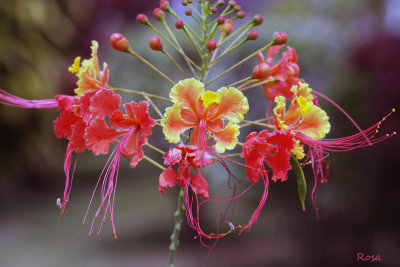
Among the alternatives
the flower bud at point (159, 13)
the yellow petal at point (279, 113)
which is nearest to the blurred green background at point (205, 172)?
the flower bud at point (159, 13)

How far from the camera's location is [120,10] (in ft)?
17.8

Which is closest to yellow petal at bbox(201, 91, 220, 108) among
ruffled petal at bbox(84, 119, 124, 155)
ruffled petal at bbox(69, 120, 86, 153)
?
ruffled petal at bbox(84, 119, 124, 155)

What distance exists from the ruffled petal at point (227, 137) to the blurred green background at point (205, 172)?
58 cm

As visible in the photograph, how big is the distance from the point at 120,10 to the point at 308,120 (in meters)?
4.76

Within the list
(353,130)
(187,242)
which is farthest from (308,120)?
(187,242)

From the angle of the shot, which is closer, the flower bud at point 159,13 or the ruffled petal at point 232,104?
the ruffled petal at point 232,104

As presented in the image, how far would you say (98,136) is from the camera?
3.75ft

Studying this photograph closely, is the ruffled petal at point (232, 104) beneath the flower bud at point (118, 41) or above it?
beneath

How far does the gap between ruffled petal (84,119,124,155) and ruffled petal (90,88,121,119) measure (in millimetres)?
30

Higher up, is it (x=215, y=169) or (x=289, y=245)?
(x=215, y=169)

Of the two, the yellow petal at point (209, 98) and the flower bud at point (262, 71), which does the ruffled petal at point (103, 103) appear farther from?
the flower bud at point (262, 71)

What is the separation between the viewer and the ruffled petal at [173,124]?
1087 millimetres

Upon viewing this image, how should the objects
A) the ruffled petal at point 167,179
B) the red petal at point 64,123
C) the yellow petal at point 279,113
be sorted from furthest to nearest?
the red petal at point 64,123, the yellow petal at point 279,113, the ruffled petal at point 167,179

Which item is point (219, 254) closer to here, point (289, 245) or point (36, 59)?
point (289, 245)
